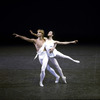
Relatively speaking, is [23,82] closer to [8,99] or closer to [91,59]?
[8,99]

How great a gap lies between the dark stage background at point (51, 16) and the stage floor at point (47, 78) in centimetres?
521

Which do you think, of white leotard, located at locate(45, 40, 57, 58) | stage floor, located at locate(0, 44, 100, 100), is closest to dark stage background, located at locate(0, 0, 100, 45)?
stage floor, located at locate(0, 44, 100, 100)

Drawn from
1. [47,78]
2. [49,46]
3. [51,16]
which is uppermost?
[49,46]

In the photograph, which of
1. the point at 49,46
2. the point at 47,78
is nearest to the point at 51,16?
the point at 47,78

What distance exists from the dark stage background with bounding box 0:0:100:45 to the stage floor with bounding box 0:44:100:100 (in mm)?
5215

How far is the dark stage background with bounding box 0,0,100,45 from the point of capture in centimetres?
1841

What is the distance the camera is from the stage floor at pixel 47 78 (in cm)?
716

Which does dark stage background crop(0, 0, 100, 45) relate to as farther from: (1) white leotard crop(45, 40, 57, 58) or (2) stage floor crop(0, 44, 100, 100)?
(1) white leotard crop(45, 40, 57, 58)

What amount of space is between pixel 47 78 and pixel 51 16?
10164mm

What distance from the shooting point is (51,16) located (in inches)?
736

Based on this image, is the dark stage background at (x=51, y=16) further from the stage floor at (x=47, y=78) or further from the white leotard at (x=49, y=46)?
the white leotard at (x=49, y=46)

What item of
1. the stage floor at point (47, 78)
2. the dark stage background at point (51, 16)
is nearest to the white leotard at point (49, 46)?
the stage floor at point (47, 78)

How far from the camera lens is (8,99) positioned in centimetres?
686

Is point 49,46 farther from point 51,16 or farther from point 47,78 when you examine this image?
point 51,16
